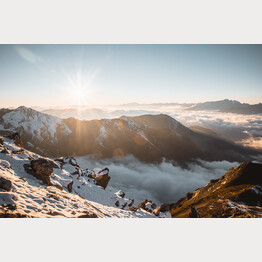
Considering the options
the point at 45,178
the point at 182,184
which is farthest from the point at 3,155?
the point at 182,184

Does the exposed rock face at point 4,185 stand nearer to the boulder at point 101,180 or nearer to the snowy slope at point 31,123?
the boulder at point 101,180

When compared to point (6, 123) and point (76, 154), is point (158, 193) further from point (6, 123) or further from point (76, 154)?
point (6, 123)

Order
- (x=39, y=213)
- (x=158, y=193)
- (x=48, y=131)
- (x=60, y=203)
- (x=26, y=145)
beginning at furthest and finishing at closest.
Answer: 1. (x=48, y=131)
2. (x=158, y=193)
3. (x=26, y=145)
4. (x=60, y=203)
5. (x=39, y=213)

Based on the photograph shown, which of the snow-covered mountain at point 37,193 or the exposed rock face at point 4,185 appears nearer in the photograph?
the snow-covered mountain at point 37,193

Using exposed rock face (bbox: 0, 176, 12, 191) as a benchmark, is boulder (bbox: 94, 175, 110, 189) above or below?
below

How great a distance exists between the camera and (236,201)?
33.7 metres

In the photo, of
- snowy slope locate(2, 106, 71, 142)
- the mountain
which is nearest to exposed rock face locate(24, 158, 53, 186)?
the mountain

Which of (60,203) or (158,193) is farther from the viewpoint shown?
(158,193)

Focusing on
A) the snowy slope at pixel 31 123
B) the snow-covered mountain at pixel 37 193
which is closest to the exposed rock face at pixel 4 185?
the snow-covered mountain at pixel 37 193

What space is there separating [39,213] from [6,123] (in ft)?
676

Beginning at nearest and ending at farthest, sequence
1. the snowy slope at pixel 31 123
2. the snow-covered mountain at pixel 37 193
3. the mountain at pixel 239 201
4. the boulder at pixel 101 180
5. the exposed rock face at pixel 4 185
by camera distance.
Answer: the snow-covered mountain at pixel 37 193 < the exposed rock face at pixel 4 185 < the mountain at pixel 239 201 < the boulder at pixel 101 180 < the snowy slope at pixel 31 123

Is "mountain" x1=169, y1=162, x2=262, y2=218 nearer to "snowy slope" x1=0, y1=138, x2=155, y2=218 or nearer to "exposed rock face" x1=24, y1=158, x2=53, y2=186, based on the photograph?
"snowy slope" x1=0, y1=138, x2=155, y2=218

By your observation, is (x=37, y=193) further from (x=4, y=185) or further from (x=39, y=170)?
(x=39, y=170)

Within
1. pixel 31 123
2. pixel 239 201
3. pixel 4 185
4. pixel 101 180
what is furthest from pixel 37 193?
pixel 31 123
